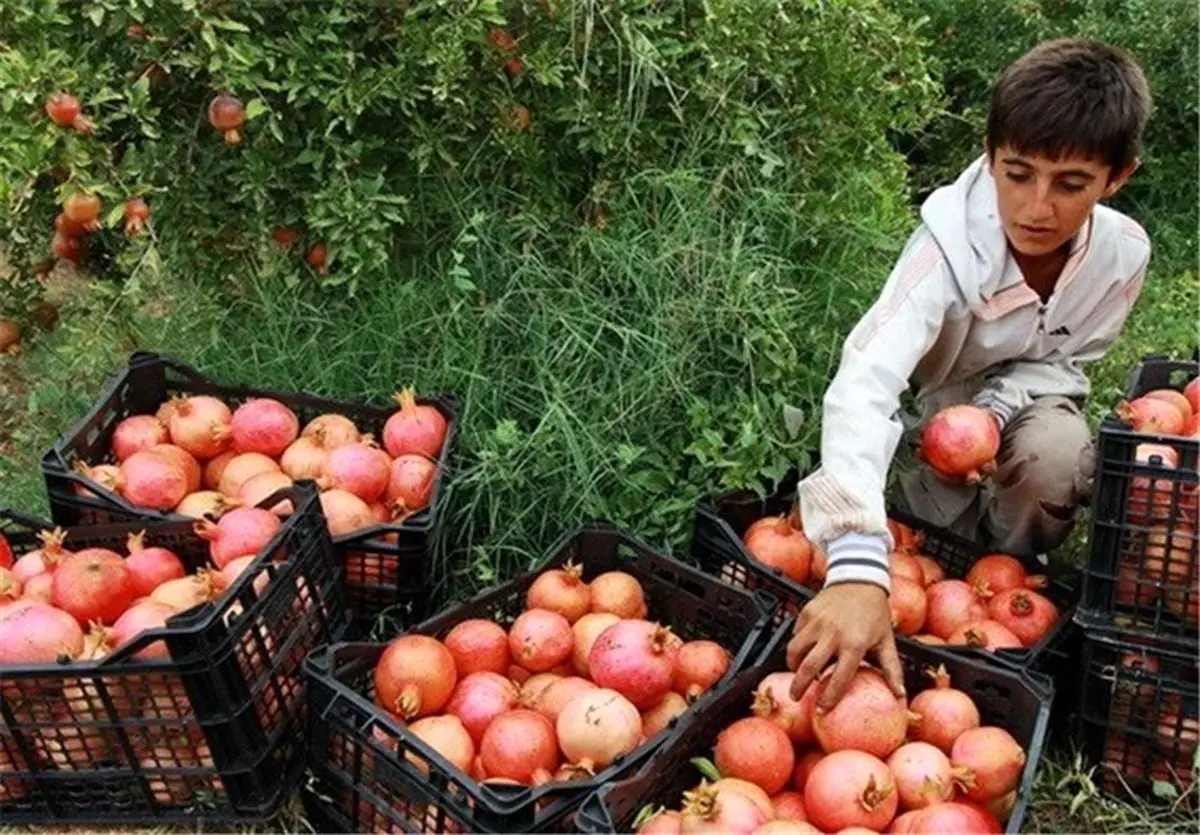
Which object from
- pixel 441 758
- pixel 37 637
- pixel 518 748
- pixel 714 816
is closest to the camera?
pixel 714 816

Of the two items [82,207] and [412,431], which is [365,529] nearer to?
[412,431]

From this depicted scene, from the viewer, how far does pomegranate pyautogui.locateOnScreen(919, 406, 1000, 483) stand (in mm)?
2688

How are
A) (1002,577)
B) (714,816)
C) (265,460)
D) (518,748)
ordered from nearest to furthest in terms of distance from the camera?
(714,816) < (518,748) < (1002,577) < (265,460)

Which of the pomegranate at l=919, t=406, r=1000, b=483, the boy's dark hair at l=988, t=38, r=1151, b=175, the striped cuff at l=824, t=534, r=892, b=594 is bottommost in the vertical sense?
Answer: the striped cuff at l=824, t=534, r=892, b=594

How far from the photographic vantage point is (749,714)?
227 cm

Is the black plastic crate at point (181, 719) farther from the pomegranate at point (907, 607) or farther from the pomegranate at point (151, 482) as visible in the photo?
the pomegranate at point (907, 607)

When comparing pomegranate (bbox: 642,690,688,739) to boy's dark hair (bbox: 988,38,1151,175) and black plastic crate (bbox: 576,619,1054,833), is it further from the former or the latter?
boy's dark hair (bbox: 988,38,1151,175)

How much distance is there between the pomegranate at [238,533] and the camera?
8.09 ft

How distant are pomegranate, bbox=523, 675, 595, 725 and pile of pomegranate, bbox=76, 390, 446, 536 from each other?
23.0 inches

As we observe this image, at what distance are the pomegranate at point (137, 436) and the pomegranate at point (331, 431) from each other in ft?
1.06

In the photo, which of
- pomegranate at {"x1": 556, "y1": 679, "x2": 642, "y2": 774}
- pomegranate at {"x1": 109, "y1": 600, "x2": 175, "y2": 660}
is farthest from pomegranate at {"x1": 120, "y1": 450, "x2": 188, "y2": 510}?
pomegranate at {"x1": 556, "y1": 679, "x2": 642, "y2": 774}

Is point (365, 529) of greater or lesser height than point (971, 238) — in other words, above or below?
below

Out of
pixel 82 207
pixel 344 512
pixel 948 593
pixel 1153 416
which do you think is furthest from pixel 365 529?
pixel 1153 416

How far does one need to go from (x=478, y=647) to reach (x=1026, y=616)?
109 centimetres
